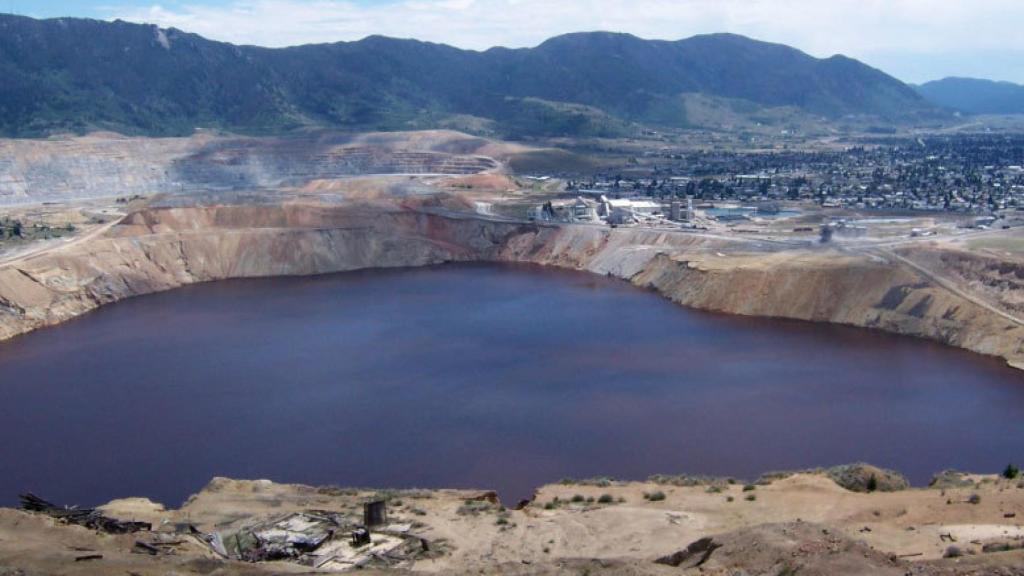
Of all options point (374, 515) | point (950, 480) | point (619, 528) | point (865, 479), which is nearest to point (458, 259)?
point (865, 479)

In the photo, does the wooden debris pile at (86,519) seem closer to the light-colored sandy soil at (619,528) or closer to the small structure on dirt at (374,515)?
the light-colored sandy soil at (619,528)

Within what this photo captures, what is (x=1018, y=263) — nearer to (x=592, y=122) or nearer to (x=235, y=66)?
(x=592, y=122)

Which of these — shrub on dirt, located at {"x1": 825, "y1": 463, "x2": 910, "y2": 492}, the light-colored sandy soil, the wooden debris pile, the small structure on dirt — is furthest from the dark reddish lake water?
the small structure on dirt

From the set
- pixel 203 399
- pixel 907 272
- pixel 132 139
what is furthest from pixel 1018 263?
pixel 132 139

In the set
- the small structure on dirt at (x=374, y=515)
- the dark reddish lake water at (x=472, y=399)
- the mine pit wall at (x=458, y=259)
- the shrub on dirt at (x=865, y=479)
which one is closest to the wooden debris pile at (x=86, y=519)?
the small structure on dirt at (x=374, y=515)

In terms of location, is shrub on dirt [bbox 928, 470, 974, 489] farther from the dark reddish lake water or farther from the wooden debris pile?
the wooden debris pile
